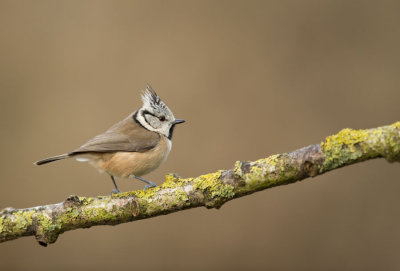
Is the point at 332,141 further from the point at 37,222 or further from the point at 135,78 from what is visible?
the point at 135,78

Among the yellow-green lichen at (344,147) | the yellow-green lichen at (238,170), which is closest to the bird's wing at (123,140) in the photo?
the yellow-green lichen at (238,170)

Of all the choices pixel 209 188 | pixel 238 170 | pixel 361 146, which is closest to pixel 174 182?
pixel 209 188

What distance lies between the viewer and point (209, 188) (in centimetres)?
212

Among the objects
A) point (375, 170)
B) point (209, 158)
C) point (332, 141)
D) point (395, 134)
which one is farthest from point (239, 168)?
point (375, 170)

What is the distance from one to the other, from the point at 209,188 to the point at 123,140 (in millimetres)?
1084

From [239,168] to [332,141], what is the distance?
1.41 ft

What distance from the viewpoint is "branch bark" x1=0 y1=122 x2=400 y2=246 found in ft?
5.90

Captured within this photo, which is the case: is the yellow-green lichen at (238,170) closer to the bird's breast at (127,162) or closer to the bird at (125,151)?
the bird at (125,151)

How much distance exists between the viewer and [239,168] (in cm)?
206

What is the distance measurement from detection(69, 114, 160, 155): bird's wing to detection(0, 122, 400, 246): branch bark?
0.63 meters

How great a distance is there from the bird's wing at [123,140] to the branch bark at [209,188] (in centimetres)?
63

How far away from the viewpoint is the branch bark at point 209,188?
180 centimetres

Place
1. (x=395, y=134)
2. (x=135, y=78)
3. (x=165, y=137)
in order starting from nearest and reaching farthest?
1. (x=395, y=134)
2. (x=165, y=137)
3. (x=135, y=78)

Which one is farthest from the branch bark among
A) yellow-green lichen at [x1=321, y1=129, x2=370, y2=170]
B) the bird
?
the bird
